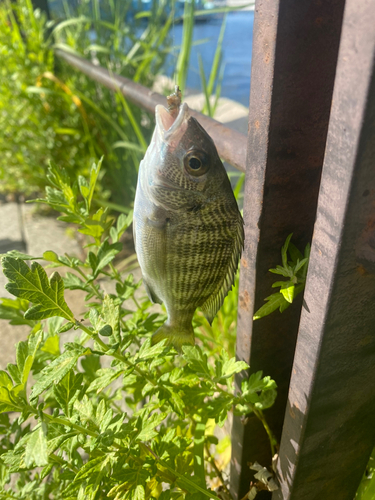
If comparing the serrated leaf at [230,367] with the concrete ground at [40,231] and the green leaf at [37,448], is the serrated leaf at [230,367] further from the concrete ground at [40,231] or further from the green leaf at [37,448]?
the concrete ground at [40,231]

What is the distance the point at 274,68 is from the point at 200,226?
0.36 m

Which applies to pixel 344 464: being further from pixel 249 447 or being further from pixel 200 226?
pixel 200 226

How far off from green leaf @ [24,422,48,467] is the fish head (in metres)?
0.57

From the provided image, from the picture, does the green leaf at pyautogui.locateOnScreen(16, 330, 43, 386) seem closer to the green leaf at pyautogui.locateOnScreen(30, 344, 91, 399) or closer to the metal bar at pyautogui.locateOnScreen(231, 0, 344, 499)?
the green leaf at pyautogui.locateOnScreen(30, 344, 91, 399)

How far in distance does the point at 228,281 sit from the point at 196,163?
301 millimetres

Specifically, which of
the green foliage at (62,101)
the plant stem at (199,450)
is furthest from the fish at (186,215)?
the green foliage at (62,101)

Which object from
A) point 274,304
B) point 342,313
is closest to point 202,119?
point 274,304

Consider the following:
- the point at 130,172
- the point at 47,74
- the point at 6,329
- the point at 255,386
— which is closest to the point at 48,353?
the point at 255,386

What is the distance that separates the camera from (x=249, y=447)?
48.7 inches

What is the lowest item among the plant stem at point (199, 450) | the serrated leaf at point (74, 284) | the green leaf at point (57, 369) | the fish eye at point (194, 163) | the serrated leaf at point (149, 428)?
the plant stem at point (199, 450)

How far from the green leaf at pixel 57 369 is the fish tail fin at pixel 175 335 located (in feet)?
0.99

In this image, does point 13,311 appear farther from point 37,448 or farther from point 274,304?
point 274,304

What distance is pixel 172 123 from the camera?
0.93m

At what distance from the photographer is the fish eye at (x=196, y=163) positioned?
2.94 ft
